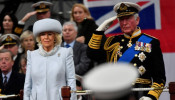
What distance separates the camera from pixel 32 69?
4.82 m

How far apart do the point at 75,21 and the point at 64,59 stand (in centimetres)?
255

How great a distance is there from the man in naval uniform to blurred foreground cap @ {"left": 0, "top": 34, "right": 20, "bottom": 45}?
2569 mm

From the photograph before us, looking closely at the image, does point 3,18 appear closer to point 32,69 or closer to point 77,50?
point 77,50

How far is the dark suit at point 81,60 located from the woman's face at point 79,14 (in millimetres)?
598

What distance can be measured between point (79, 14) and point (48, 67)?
249 cm

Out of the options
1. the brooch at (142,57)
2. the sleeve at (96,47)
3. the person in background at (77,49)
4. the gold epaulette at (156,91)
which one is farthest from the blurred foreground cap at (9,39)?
the gold epaulette at (156,91)

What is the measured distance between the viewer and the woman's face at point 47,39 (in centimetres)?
484

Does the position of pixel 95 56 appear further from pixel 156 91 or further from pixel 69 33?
pixel 69 33

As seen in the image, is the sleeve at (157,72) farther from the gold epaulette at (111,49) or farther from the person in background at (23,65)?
the person in background at (23,65)

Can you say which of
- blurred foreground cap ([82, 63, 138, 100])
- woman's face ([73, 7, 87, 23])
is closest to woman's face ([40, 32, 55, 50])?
woman's face ([73, 7, 87, 23])

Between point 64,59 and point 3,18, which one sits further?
point 3,18

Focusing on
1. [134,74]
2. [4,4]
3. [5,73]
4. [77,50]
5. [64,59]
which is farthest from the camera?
[4,4]

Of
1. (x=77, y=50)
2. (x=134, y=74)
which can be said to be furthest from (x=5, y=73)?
(x=134, y=74)

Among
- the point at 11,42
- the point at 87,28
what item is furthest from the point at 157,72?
the point at 11,42
